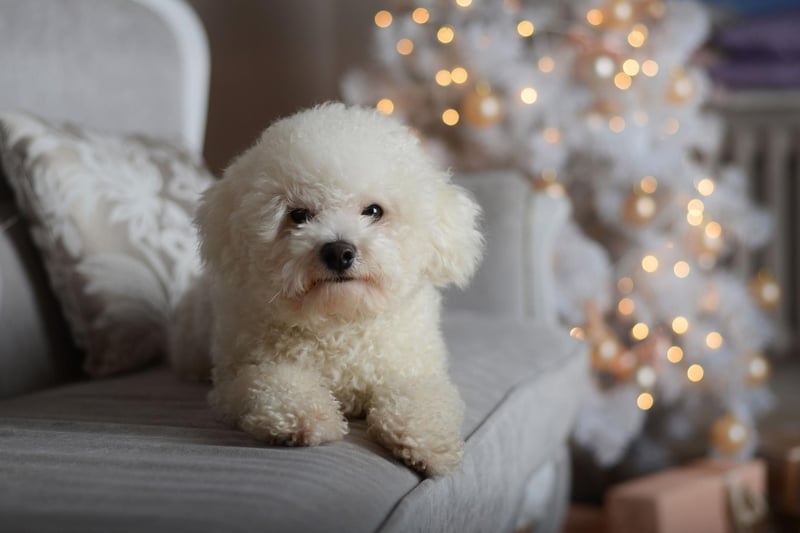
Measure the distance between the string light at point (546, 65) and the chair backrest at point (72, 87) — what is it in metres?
0.89

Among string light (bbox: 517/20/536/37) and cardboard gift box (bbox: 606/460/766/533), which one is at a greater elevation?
string light (bbox: 517/20/536/37)

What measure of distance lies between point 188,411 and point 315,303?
250 mm

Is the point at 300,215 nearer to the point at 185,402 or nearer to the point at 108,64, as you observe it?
the point at 185,402

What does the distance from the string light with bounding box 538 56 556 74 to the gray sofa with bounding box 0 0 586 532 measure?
502 mm

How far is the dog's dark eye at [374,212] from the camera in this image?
1.06 metres

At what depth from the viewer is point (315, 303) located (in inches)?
40.1

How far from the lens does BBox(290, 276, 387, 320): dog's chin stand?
101 centimetres

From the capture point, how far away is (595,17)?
2.42 meters

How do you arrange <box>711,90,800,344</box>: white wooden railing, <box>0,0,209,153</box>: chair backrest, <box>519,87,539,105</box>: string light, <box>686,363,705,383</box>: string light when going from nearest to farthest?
<box>0,0,209,153</box>: chair backrest < <box>519,87,539,105</box>: string light < <box>686,363,705,383</box>: string light < <box>711,90,800,344</box>: white wooden railing

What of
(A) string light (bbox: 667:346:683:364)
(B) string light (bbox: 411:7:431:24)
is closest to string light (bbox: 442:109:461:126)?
(B) string light (bbox: 411:7:431:24)

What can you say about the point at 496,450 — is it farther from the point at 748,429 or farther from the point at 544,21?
the point at 544,21

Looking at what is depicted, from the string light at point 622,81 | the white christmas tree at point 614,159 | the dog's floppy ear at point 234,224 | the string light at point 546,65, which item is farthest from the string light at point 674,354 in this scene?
the dog's floppy ear at point 234,224

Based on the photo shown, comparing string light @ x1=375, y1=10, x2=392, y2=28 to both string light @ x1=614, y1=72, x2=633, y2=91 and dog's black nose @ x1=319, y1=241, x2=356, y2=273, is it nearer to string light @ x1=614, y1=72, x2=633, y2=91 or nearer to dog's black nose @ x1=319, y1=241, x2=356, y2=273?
string light @ x1=614, y1=72, x2=633, y2=91

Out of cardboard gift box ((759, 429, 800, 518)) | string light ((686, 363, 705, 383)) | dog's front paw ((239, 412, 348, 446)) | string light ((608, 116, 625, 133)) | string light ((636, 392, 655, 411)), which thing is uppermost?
string light ((608, 116, 625, 133))
